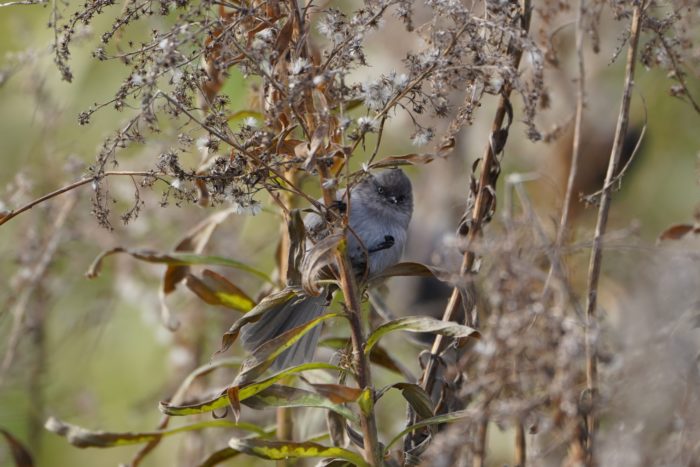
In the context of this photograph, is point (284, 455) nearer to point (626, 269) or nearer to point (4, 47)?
point (626, 269)

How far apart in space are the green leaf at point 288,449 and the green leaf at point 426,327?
164mm

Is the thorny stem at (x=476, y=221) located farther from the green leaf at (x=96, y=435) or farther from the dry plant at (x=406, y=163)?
the green leaf at (x=96, y=435)

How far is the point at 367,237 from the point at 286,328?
17.7 inches

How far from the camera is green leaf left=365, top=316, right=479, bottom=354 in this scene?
1.41 metres

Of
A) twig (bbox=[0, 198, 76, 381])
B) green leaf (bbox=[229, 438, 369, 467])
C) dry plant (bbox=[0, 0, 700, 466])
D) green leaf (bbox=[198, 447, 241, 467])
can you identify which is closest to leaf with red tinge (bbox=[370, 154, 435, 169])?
dry plant (bbox=[0, 0, 700, 466])

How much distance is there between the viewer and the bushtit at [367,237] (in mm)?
1819

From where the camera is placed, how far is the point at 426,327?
4.74 ft

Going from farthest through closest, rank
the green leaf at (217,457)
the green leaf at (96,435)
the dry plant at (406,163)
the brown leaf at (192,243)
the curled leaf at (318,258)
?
the brown leaf at (192,243)
the green leaf at (217,457)
the green leaf at (96,435)
the curled leaf at (318,258)
the dry plant at (406,163)

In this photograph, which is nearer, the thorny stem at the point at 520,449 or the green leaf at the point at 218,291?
the thorny stem at the point at 520,449

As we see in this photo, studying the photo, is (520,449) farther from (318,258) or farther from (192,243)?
(192,243)

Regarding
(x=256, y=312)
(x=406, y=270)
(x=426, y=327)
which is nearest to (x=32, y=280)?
(x=256, y=312)

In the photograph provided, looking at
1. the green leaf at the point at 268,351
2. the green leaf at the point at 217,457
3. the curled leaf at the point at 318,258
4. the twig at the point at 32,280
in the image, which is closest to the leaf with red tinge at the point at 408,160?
the curled leaf at the point at 318,258

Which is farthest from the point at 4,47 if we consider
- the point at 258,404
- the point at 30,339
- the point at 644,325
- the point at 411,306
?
the point at 644,325

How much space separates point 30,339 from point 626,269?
1.84 meters
